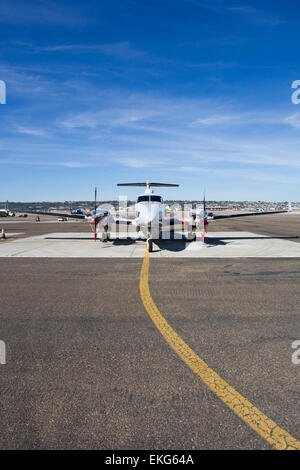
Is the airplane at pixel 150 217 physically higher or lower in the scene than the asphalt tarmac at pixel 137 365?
higher

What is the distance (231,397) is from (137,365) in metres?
1.26

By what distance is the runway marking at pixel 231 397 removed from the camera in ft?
8.29

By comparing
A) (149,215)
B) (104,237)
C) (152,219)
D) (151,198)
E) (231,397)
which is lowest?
(231,397)

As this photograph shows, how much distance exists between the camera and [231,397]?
3.08 meters

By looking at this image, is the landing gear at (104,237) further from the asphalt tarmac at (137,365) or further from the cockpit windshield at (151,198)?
the asphalt tarmac at (137,365)

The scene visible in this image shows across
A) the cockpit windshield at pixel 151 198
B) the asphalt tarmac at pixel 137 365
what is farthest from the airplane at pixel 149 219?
the asphalt tarmac at pixel 137 365

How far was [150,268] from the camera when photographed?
10.0 meters

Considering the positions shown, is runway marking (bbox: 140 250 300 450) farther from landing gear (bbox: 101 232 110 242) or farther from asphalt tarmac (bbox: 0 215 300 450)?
landing gear (bbox: 101 232 110 242)

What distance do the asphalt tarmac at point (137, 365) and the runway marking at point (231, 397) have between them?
0.07m

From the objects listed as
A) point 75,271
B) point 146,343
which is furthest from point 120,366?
point 75,271

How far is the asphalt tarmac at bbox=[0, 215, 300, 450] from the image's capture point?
261cm

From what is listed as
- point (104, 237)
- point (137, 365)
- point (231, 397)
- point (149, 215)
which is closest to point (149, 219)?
point (149, 215)

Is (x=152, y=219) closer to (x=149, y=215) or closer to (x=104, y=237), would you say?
(x=149, y=215)
